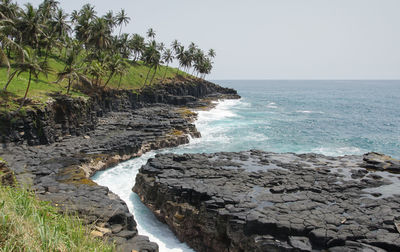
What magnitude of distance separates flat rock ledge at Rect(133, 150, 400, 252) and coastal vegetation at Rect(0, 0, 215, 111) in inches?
572

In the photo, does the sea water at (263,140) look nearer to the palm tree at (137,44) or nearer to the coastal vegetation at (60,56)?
the coastal vegetation at (60,56)

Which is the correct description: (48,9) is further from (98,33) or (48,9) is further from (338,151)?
(338,151)

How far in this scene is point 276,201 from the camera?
56.5ft

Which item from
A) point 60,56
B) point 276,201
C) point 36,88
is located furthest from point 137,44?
point 276,201

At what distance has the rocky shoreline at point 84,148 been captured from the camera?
50.1ft

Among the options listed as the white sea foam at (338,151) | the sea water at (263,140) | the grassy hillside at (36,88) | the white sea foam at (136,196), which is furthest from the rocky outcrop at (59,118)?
the white sea foam at (338,151)

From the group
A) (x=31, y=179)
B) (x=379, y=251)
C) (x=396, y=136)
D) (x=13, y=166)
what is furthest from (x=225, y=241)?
(x=396, y=136)

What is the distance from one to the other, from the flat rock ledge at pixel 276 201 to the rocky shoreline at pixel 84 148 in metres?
3.80

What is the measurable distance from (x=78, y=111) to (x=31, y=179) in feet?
62.6

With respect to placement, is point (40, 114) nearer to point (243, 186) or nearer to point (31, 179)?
point (31, 179)

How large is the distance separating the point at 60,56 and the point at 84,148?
45.6 metres

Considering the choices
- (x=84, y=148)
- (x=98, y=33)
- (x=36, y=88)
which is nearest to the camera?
(x=84, y=148)

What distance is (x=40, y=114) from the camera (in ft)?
101

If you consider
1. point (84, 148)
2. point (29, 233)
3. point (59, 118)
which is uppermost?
point (29, 233)
